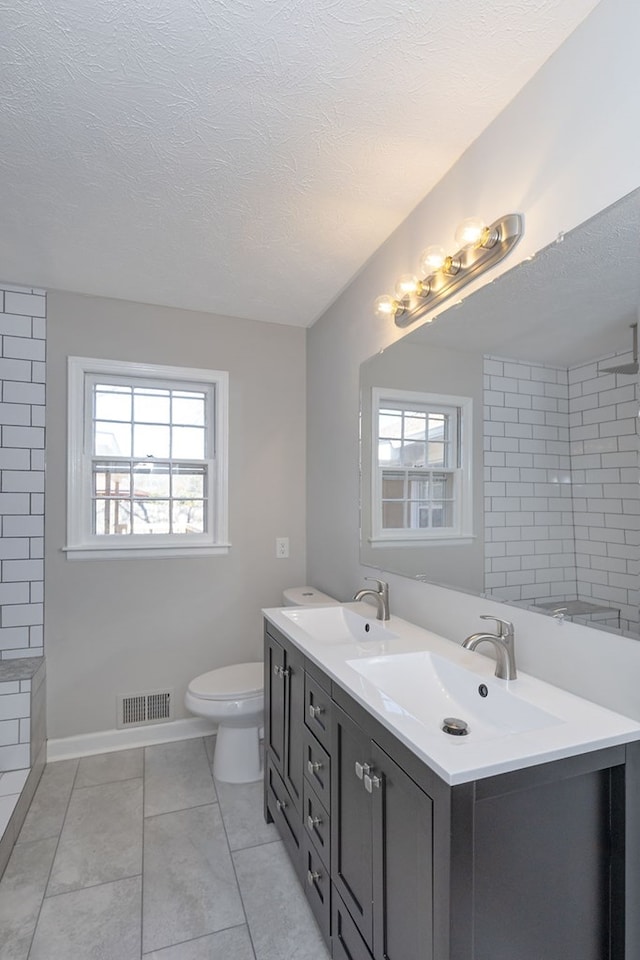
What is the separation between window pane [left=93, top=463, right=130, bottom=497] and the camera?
2.75 metres

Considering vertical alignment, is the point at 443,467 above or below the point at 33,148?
below

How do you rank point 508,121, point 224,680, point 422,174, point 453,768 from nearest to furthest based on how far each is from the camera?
point 453,768 → point 508,121 → point 422,174 → point 224,680

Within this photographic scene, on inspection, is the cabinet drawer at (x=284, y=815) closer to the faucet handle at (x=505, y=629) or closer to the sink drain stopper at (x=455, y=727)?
the sink drain stopper at (x=455, y=727)

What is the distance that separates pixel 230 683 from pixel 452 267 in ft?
6.74

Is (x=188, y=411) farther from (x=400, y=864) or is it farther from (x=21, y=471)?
(x=400, y=864)

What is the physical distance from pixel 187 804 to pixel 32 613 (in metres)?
1.22

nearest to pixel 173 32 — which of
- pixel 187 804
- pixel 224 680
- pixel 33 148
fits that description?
pixel 33 148

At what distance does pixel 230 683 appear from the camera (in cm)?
241

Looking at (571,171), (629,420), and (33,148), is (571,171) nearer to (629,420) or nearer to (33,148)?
(629,420)

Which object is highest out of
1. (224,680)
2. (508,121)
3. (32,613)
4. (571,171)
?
(508,121)

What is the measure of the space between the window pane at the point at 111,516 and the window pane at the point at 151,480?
0.35 feet

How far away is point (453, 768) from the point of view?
34.5 inches

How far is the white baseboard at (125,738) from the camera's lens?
8.47 feet

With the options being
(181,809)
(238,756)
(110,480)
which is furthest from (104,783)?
(110,480)
